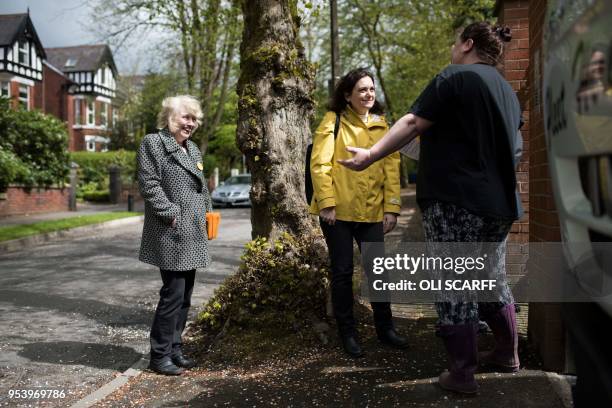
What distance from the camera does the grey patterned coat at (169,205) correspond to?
4.09 m

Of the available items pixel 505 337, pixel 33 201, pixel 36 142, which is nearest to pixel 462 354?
pixel 505 337

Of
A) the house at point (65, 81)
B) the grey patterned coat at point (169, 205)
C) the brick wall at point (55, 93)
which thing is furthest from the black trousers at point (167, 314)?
the brick wall at point (55, 93)

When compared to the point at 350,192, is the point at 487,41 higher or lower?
higher

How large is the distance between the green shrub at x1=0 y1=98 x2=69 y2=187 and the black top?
65.9ft

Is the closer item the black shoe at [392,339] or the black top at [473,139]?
the black top at [473,139]

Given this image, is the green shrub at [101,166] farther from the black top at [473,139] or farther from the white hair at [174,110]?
the black top at [473,139]

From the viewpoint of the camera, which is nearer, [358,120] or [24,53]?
[358,120]

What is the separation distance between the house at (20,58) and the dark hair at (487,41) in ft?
128

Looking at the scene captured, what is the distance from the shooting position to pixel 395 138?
3.07 m

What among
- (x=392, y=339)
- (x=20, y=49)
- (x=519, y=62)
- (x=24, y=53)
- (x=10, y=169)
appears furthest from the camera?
(x=24, y=53)

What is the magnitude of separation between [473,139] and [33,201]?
20.3m

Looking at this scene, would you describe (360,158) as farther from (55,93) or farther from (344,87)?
(55,93)

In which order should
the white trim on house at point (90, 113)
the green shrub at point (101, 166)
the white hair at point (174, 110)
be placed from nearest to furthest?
the white hair at point (174, 110) → the green shrub at point (101, 166) → the white trim on house at point (90, 113)

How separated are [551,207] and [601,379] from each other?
1921mm
